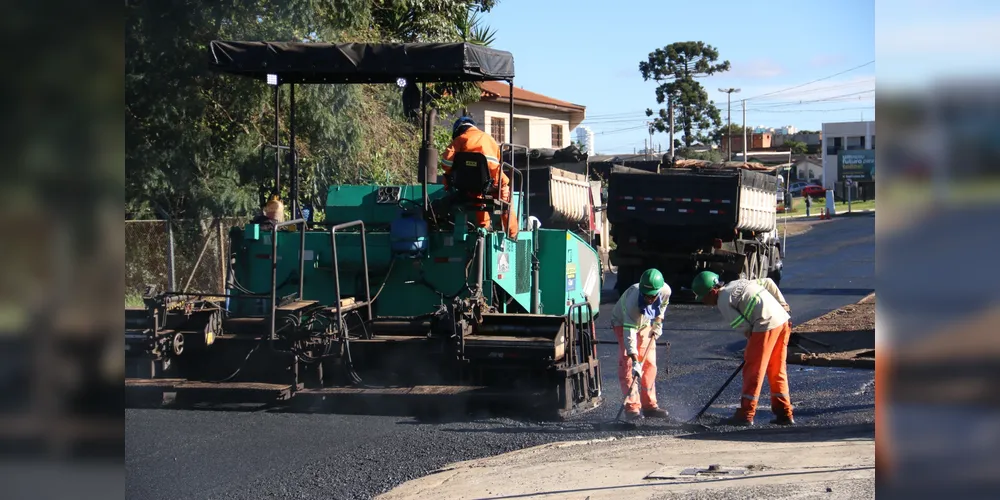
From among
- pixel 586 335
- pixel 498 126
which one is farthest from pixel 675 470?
pixel 498 126

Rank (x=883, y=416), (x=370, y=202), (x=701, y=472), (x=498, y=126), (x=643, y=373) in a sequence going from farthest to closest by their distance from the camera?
(x=498, y=126) < (x=370, y=202) < (x=643, y=373) < (x=701, y=472) < (x=883, y=416)

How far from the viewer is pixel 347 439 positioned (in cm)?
769

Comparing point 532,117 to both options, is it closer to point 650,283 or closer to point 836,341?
point 836,341

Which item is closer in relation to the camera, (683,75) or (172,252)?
(172,252)

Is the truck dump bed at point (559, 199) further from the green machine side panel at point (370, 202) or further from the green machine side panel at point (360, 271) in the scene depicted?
the green machine side panel at point (360, 271)

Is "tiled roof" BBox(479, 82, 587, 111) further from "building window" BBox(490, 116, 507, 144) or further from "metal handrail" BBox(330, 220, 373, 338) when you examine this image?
"metal handrail" BBox(330, 220, 373, 338)

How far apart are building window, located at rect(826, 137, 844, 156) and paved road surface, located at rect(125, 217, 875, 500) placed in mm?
29015

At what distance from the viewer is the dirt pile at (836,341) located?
37.0 ft

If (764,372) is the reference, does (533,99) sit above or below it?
above

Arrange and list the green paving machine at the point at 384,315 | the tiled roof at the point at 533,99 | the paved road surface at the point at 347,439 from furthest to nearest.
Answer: the tiled roof at the point at 533,99, the green paving machine at the point at 384,315, the paved road surface at the point at 347,439

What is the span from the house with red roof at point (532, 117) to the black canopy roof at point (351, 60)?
23.6m

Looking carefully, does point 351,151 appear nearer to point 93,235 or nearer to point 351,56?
point 351,56

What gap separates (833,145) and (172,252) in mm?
31962

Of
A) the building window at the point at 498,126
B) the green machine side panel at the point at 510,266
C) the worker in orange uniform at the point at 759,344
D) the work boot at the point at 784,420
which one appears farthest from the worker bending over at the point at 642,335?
the building window at the point at 498,126
